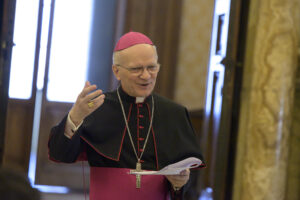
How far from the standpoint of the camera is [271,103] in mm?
4801

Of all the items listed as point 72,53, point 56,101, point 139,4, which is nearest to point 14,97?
point 56,101

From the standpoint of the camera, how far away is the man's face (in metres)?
2.68

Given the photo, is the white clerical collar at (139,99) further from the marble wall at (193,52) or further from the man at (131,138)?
the marble wall at (193,52)

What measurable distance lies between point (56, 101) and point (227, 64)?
11.5 feet

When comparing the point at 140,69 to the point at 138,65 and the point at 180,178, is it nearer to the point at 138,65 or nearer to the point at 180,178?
the point at 138,65

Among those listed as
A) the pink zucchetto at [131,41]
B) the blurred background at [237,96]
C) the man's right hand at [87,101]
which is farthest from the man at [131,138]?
the blurred background at [237,96]

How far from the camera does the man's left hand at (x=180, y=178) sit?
100 inches

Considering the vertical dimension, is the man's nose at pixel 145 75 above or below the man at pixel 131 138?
above

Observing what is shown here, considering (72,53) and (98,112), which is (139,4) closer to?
(72,53)

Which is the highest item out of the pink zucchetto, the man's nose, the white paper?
the pink zucchetto

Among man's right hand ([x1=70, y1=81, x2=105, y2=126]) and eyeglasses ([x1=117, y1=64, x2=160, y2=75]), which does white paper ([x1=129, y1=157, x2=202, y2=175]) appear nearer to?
man's right hand ([x1=70, y1=81, x2=105, y2=126])

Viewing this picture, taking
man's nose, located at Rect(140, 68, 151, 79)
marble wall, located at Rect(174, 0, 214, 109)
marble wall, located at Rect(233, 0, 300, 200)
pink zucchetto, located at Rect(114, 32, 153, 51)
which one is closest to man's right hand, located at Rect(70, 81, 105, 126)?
man's nose, located at Rect(140, 68, 151, 79)

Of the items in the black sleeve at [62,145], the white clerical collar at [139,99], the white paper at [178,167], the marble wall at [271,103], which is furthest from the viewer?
the marble wall at [271,103]

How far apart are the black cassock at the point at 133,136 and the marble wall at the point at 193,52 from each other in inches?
214
